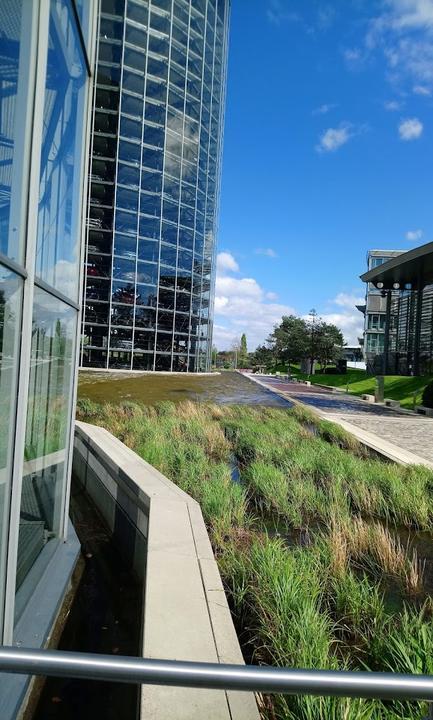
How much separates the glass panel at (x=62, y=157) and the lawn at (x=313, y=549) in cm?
283

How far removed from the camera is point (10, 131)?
264 centimetres

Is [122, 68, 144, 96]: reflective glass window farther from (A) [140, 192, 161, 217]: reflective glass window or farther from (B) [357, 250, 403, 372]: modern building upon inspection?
(B) [357, 250, 403, 372]: modern building

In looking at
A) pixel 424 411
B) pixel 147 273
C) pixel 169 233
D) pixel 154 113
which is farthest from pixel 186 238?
pixel 424 411

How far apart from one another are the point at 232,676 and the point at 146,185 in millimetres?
39331

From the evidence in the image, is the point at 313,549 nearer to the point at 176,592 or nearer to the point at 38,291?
the point at 176,592

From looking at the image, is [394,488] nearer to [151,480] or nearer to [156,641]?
[151,480]

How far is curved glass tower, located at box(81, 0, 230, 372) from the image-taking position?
35.0 metres

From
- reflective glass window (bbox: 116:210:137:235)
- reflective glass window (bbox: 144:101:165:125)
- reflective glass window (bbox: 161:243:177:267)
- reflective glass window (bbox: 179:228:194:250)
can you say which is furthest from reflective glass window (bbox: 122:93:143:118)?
reflective glass window (bbox: 161:243:177:267)

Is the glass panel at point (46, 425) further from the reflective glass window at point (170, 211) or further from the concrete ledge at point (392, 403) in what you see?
the reflective glass window at point (170, 211)

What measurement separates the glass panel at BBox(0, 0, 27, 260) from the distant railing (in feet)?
6.66

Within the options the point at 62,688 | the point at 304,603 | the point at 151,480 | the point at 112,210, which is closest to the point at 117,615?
the point at 62,688

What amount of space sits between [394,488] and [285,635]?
3.94 m

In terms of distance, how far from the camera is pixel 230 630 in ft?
8.89

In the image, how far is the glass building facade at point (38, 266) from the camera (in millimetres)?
2635
